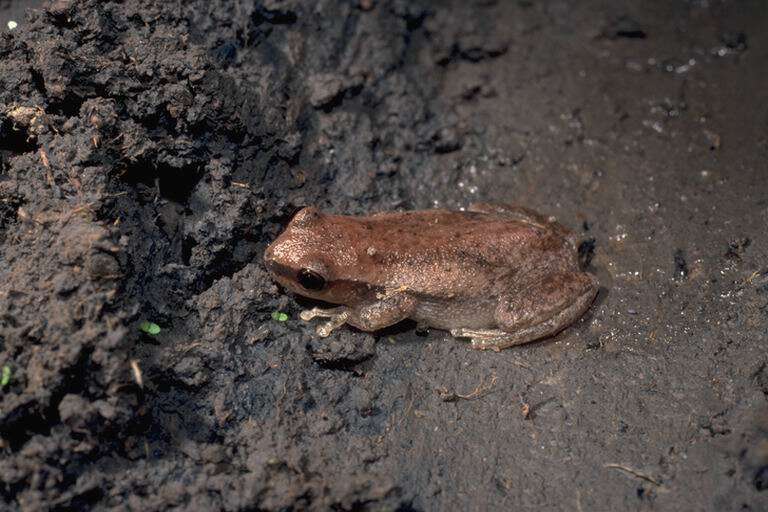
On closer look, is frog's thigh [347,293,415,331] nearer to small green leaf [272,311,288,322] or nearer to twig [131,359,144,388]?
small green leaf [272,311,288,322]

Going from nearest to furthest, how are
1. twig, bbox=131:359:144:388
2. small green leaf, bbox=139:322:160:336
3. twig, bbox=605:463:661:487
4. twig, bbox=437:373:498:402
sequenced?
1. twig, bbox=131:359:144:388
2. twig, bbox=605:463:661:487
3. small green leaf, bbox=139:322:160:336
4. twig, bbox=437:373:498:402

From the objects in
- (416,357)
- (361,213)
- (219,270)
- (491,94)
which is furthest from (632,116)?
(219,270)

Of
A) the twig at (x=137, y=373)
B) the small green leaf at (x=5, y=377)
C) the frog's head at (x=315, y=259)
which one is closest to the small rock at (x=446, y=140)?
the frog's head at (x=315, y=259)

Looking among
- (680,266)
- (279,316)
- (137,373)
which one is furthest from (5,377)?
(680,266)

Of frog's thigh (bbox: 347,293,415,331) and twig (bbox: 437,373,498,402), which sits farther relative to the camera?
frog's thigh (bbox: 347,293,415,331)

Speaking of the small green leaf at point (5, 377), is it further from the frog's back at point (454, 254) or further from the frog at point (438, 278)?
the frog's back at point (454, 254)

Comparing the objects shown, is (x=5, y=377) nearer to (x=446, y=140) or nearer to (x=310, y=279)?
(x=310, y=279)

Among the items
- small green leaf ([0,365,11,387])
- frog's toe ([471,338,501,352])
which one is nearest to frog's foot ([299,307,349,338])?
frog's toe ([471,338,501,352])
